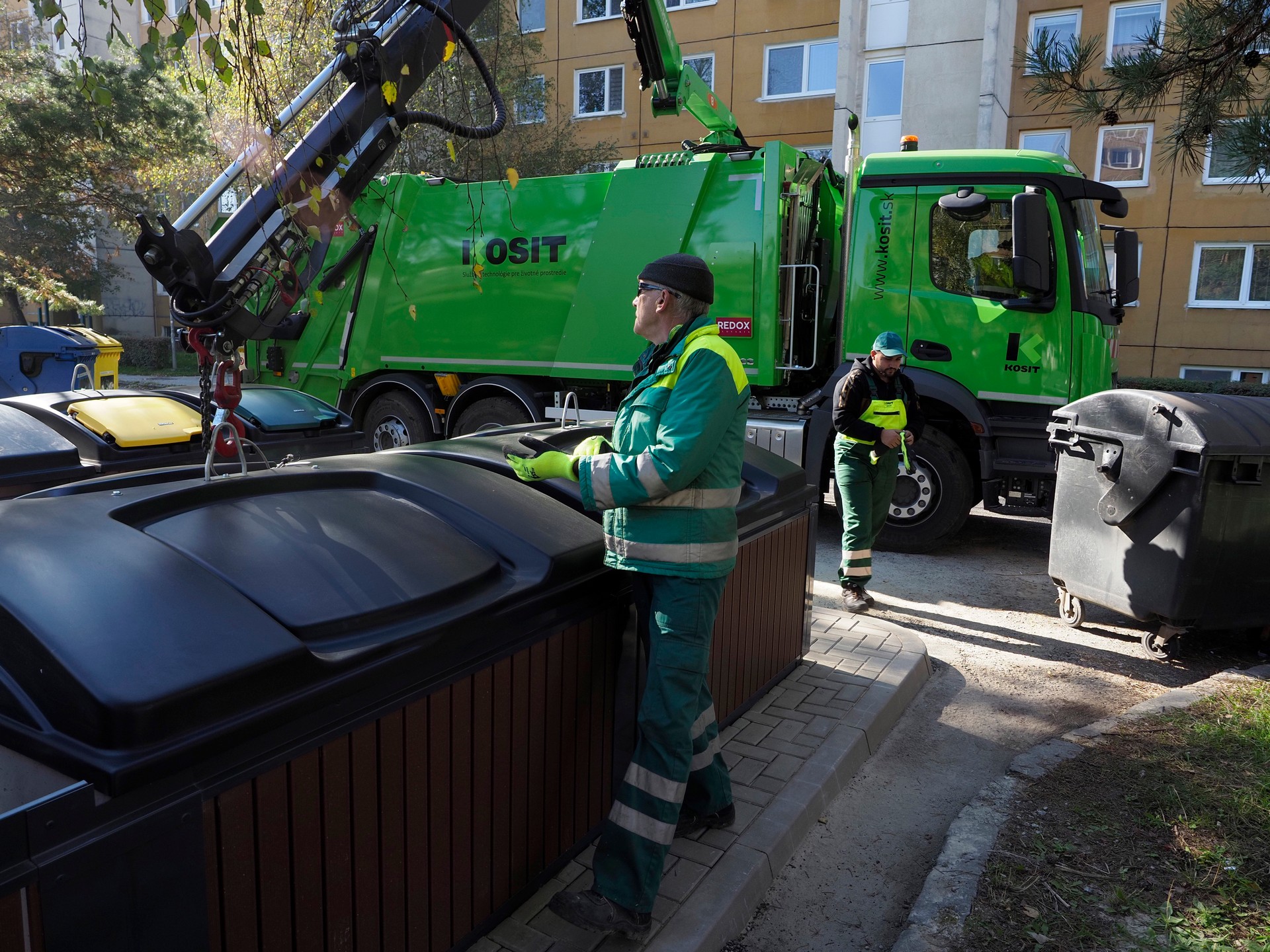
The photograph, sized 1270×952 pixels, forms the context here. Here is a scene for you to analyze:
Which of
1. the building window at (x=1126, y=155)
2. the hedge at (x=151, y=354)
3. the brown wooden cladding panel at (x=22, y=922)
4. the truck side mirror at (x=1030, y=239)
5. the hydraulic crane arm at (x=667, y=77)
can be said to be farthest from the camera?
the hedge at (x=151, y=354)

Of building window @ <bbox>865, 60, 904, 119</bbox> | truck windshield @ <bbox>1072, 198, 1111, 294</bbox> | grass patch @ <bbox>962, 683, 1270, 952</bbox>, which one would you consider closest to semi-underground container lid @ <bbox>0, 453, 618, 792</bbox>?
grass patch @ <bbox>962, 683, 1270, 952</bbox>

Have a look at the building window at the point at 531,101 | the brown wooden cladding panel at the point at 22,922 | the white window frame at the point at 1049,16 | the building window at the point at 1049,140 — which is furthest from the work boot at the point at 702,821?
the white window frame at the point at 1049,16

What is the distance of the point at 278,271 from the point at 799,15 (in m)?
17.6

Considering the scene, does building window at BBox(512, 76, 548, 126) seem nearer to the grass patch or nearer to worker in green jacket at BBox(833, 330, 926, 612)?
worker in green jacket at BBox(833, 330, 926, 612)

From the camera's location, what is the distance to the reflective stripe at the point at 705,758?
298 centimetres

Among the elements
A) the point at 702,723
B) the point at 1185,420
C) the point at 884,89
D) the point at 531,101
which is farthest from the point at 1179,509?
the point at 531,101

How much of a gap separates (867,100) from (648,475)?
18.5 m

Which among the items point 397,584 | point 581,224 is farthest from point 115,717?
point 581,224

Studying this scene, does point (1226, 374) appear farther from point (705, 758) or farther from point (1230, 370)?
point (705, 758)

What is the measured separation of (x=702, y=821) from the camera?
309cm

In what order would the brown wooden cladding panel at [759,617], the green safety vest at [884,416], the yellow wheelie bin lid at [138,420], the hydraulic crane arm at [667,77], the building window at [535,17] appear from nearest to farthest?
the brown wooden cladding panel at [759,617], the yellow wheelie bin lid at [138,420], the green safety vest at [884,416], the hydraulic crane arm at [667,77], the building window at [535,17]

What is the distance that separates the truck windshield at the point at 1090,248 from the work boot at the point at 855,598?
2.77 m

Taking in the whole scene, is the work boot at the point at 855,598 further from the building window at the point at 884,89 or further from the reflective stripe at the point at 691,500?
the building window at the point at 884,89

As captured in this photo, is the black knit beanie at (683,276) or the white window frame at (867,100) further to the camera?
the white window frame at (867,100)
